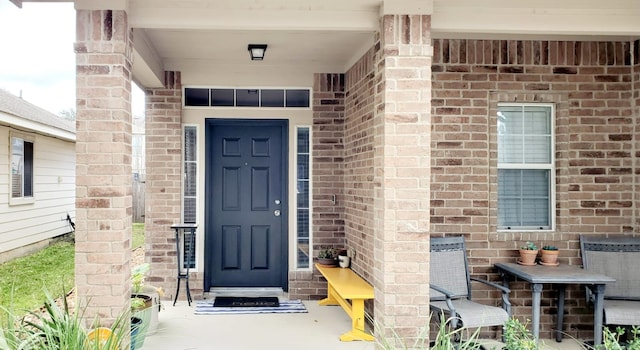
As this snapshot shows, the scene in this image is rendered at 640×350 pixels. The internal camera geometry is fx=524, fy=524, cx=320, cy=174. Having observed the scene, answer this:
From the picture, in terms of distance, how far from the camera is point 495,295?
502cm

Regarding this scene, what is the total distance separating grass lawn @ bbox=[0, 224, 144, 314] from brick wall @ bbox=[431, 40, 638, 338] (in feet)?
14.8

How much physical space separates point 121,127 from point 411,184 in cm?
211

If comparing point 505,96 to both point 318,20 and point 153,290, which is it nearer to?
point 318,20

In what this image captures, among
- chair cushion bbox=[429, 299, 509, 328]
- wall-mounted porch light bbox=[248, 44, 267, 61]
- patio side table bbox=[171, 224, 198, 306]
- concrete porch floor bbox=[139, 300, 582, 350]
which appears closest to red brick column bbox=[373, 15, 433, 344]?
chair cushion bbox=[429, 299, 509, 328]

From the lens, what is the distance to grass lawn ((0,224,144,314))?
6623mm

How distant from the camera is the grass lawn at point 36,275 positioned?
21.7 feet

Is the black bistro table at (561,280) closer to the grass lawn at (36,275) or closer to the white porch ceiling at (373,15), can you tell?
the white porch ceiling at (373,15)

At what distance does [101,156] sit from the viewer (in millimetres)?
3658

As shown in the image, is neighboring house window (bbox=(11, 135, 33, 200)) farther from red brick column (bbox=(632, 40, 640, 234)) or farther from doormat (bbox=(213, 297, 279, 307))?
red brick column (bbox=(632, 40, 640, 234))

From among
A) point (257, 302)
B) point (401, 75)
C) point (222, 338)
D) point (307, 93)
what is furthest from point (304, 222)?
point (401, 75)

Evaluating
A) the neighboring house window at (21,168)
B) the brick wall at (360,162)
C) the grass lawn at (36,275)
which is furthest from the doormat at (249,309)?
the neighboring house window at (21,168)

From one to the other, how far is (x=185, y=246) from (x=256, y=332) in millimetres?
1783

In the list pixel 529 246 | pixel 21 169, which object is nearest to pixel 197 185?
pixel 529 246

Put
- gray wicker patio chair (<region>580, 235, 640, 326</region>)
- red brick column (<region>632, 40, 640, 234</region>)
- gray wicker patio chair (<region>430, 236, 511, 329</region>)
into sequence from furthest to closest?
red brick column (<region>632, 40, 640, 234</region>)
gray wicker patio chair (<region>580, 235, 640, 326</region>)
gray wicker patio chair (<region>430, 236, 511, 329</region>)
